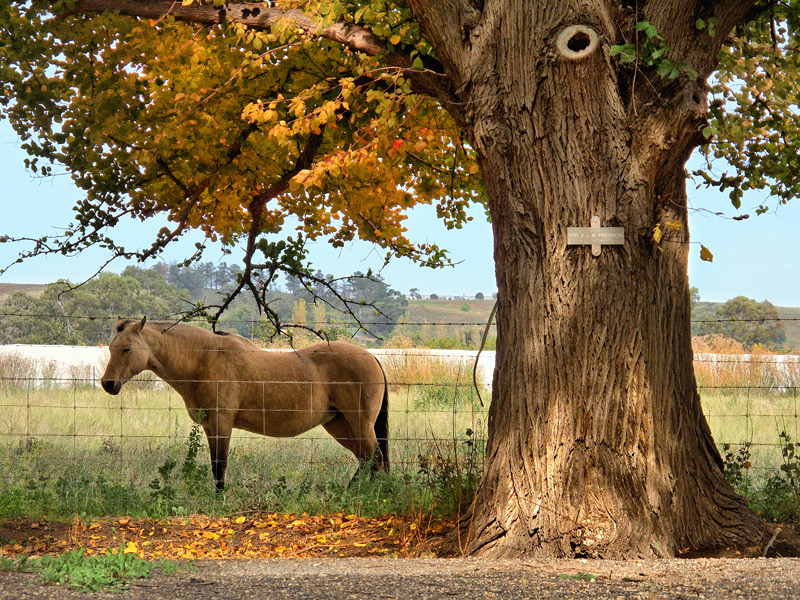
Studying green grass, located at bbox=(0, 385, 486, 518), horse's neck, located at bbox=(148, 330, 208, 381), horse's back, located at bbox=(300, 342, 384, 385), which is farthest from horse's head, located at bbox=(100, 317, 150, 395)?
horse's back, located at bbox=(300, 342, 384, 385)

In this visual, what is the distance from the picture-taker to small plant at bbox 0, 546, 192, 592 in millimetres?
4805

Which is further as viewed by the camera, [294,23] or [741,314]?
[741,314]

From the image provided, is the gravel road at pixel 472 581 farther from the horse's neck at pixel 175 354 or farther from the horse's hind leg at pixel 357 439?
the horse's hind leg at pixel 357 439

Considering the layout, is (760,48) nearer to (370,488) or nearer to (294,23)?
(294,23)

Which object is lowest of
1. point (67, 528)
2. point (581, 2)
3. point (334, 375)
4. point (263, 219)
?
point (67, 528)

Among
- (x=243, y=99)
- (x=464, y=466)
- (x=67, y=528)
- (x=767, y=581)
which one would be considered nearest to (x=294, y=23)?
(x=243, y=99)

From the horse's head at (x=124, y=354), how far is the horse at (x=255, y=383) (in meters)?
0.01

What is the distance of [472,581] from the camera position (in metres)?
4.83

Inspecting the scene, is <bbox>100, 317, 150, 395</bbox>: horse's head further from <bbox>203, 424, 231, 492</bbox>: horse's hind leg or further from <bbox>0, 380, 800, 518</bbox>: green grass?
<bbox>203, 424, 231, 492</bbox>: horse's hind leg

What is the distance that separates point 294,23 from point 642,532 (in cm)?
488

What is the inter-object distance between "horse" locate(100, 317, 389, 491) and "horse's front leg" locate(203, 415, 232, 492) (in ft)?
0.03

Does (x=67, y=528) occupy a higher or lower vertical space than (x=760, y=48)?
lower

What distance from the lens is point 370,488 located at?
8.09 m

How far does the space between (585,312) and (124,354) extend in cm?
498
